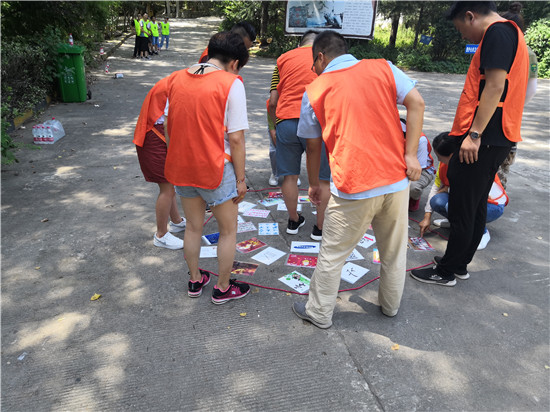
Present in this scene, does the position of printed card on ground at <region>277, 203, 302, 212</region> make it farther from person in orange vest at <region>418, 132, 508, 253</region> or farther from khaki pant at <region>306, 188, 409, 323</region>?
khaki pant at <region>306, 188, 409, 323</region>

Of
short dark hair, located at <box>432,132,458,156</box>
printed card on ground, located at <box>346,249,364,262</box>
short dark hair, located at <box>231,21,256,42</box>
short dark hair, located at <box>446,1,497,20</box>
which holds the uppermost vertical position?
short dark hair, located at <box>446,1,497,20</box>

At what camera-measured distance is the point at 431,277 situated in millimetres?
3191

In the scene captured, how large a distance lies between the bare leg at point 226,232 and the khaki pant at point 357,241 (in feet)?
2.03

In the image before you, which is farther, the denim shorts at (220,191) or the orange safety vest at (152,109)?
the orange safety vest at (152,109)

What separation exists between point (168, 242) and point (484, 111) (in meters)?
2.71

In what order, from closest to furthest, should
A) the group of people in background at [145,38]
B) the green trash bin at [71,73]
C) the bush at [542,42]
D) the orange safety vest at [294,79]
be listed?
the orange safety vest at [294,79]
the green trash bin at [71,73]
the group of people in background at [145,38]
the bush at [542,42]

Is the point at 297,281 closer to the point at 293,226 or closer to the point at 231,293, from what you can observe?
the point at 231,293

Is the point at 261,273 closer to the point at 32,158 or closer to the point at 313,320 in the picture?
the point at 313,320

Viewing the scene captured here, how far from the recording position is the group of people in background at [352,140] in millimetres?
2211

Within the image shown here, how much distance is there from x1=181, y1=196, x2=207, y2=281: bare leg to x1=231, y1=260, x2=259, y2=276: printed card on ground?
0.45 metres

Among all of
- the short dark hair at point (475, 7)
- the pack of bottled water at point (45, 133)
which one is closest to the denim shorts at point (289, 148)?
the short dark hair at point (475, 7)

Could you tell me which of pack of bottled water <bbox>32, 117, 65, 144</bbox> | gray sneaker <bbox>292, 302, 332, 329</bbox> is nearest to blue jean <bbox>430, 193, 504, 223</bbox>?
gray sneaker <bbox>292, 302, 332, 329</bbox>

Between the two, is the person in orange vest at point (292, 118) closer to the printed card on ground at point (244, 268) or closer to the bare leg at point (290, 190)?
the bare leg at point (290, 190)

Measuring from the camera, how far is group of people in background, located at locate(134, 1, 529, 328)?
7.25 ft
